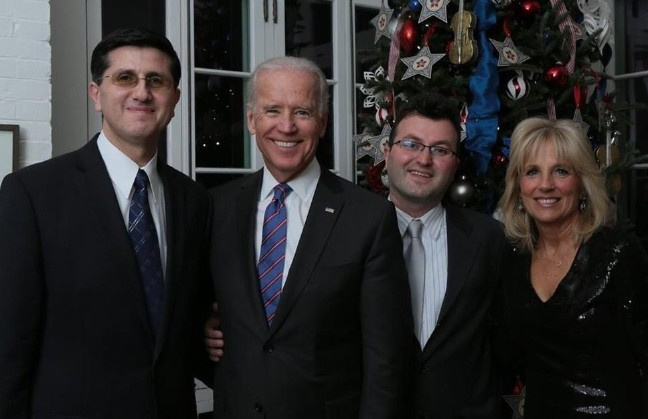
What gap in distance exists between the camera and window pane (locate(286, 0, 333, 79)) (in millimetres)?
4156

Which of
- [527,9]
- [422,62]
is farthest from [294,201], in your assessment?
[527,9]

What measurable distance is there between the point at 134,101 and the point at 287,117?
39 cm

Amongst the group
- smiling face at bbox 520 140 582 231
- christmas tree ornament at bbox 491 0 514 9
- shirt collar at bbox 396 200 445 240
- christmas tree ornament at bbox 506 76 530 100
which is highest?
christmas tree ornament at bbox 491 0 514 9

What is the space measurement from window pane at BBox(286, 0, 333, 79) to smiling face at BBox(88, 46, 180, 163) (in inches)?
93.2

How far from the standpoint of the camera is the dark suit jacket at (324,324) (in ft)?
6.06

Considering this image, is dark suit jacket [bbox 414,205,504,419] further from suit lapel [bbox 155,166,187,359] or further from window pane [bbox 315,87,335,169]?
window pane [bbox 315,87,335,169]

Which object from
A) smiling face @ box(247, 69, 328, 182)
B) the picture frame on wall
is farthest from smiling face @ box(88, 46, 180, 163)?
the picture frame on wall

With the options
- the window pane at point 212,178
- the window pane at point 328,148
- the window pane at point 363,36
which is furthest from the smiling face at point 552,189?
the window pane at point 363,36

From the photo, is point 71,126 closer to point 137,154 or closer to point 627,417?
point 137,154

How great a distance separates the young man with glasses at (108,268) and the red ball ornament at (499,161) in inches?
67.3

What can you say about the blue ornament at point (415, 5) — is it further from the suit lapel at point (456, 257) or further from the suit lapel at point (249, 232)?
the suit lapel at point (249, 232)

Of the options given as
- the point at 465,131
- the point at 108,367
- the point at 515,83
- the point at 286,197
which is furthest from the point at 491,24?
the point at 108,367

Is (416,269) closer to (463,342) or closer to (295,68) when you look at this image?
(463,342)

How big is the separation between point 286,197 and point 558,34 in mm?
1868
